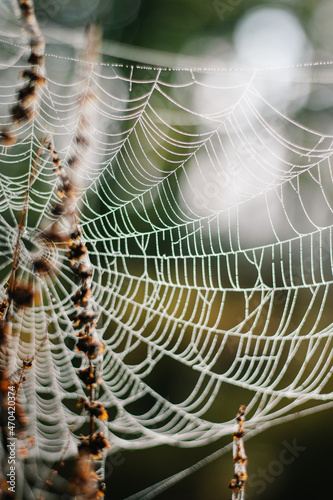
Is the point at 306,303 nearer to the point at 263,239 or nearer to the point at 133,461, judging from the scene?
the point at 263,239

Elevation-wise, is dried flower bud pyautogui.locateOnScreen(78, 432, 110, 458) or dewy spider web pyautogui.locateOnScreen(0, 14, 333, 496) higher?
dewy spider web pyautogui.locateOnScreen(0, 14, 333, 496)

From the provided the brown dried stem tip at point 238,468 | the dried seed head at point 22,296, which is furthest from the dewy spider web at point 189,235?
the dried seed head at point 22,296

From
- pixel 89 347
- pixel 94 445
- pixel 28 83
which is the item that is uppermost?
pixel 28 83

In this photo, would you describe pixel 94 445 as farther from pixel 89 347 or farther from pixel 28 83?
pixel 28 83

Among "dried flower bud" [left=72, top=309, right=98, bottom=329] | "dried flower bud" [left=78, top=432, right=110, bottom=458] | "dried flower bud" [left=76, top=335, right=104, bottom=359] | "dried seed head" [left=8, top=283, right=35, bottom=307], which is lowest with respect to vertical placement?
"dried flower bud" [left=78, top=432, right=110, bottom=458]

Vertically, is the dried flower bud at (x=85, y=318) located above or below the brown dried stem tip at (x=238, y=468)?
above

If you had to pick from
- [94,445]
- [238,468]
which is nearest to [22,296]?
[94,445]

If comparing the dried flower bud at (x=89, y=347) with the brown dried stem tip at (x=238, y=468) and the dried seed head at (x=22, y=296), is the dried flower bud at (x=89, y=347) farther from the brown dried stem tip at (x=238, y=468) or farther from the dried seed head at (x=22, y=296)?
the brown dried stem tip at (x=238, y=468)

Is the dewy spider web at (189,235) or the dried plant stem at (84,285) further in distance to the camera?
the dewy spider web at (189,235)

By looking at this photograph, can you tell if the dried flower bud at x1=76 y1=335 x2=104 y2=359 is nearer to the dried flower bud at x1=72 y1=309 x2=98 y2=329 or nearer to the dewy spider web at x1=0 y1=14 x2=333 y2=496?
the dried flower bud at x1=72 y1=309 x2=98 y2=329

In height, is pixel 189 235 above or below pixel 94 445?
above

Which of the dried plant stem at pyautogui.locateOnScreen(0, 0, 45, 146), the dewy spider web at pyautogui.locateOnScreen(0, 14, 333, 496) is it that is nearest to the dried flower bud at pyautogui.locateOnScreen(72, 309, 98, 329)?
the dried plant stem at pyautogui.locateOnScreen(0, 0, 45, 146)

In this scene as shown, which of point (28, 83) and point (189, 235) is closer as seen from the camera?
point (28, 83)
